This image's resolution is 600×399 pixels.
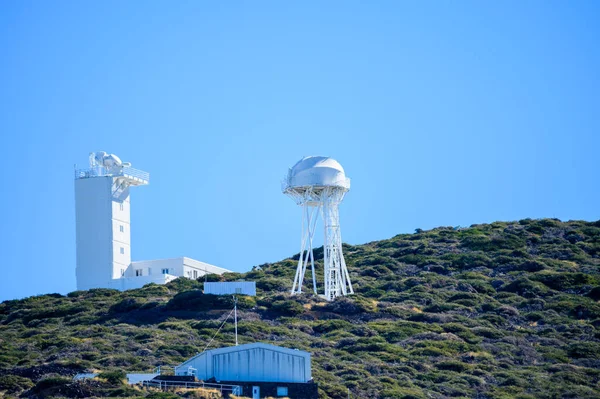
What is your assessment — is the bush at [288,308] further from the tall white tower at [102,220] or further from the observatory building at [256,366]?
the observatory building at [256,366]

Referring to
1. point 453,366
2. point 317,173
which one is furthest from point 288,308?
point 453,366

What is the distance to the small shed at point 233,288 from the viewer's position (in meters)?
57.6

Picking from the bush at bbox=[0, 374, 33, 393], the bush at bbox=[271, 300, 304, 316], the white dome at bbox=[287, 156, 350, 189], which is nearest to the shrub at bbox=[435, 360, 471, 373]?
the bush at bbox=[271, 300, 304, 316]

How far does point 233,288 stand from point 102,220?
2084 centimetres

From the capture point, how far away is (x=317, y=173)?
67.4 meters

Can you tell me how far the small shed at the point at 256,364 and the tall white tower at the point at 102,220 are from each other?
121ft

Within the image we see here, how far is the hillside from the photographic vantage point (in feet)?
152

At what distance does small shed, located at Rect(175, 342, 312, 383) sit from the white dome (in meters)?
28.7

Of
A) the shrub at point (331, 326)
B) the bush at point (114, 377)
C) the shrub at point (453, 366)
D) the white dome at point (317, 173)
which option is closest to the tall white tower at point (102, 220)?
the white dome at point (317, 173)

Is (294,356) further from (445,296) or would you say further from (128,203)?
(128,203)

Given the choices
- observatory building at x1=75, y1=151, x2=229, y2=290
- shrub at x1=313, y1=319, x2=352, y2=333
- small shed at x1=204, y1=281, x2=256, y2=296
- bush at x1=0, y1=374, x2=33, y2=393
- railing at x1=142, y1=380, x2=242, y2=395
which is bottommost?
railing at x1=142, y1=380, x2=242, y2=395

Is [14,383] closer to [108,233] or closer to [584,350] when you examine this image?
[584,350]

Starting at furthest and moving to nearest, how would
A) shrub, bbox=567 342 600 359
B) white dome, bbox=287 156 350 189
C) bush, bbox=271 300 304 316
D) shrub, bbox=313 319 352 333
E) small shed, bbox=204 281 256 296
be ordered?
white dome, bbox=287 156 350 189 → bush, bbox=271 300 304 316 → shrub, bbox=313 319 352 333 → small shed, bbox=204 281 256 296 → shrub, bbox=567 342 600 359

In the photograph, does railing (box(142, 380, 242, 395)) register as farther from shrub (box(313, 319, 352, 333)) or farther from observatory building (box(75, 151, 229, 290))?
observatory building (box(75, 151, 229, 290))
